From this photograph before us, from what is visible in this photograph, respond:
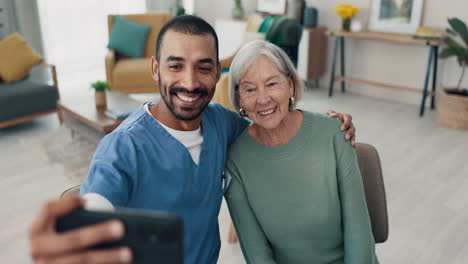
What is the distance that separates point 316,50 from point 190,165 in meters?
4.25

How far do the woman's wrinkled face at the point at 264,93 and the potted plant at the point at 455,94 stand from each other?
314cm

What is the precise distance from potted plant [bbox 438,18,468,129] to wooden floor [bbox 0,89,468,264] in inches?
3.9

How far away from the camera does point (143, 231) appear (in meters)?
0.55

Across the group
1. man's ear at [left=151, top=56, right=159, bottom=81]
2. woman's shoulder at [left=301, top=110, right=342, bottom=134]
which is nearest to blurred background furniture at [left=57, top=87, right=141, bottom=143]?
man's ear at [left=151, top=56, right=159, bottom=81]

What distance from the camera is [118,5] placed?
5.73 m

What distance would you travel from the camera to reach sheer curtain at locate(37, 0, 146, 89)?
5219 millimetres

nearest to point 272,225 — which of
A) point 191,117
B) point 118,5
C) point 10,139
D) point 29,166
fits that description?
point 191,117

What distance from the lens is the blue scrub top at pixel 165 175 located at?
1.06 meters

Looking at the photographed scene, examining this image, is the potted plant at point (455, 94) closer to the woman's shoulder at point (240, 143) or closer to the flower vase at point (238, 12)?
the flower vase at point (238, 12)

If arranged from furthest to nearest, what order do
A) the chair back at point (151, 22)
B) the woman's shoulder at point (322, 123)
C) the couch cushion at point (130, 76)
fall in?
the chair back at point (151, 22) → the couch cushion at point (130, 76) → the woman's shoulder at point (322, 123)

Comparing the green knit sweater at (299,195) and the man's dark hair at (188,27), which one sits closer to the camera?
the man's dark hair at (188,27)

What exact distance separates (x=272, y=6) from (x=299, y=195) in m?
4.57

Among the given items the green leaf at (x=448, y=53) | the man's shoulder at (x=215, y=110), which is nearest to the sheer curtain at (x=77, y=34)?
the green leaf at (x=448, y=53)

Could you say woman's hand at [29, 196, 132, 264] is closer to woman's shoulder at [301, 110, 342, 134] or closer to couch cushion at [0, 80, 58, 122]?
woman's shoulder at [301, 110, 342, 134]
